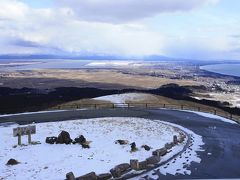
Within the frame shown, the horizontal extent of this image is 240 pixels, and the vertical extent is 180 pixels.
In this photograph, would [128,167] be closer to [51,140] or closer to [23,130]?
[51,140]

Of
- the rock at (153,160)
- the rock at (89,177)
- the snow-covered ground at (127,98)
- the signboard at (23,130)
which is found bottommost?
Answer: the snow-covered ground at (127,98)

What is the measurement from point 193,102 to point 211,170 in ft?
159

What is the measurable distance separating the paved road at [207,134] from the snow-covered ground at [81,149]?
2362 mm

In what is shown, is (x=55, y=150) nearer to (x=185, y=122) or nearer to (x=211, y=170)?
(x=211, y=170)

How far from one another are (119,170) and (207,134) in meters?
13.5

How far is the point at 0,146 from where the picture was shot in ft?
81.5

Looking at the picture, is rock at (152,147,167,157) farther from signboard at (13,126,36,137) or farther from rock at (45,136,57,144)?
signboard at (13,126,36,137)

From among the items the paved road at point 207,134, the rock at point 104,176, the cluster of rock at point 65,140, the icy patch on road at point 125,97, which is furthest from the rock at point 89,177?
the icy patch on road at point 125,97

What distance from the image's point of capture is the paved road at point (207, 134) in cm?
1962

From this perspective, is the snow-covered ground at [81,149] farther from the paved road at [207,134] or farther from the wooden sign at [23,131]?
the paved road at [207,134]

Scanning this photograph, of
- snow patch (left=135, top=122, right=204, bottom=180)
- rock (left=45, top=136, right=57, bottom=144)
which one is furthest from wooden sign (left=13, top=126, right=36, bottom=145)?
snow patch (left=135, top=122, right=204, bottom=180)

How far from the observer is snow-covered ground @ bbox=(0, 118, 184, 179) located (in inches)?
762

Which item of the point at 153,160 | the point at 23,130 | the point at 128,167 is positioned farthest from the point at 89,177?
the point at 23,130

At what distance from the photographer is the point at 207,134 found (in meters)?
30.0
